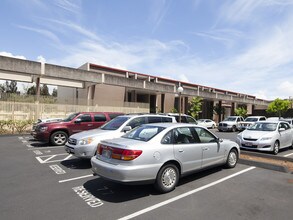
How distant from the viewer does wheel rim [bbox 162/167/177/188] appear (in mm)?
4684

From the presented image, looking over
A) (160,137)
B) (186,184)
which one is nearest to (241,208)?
(186,184)

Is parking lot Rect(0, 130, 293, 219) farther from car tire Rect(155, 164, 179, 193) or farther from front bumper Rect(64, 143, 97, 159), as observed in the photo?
front bumper Rect(64, 143, 97, 159)

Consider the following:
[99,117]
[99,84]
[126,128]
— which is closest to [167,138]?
[126,128]

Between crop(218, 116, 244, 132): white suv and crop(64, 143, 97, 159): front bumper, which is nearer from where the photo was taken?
crop(64, 143, 97, 159): front bumper

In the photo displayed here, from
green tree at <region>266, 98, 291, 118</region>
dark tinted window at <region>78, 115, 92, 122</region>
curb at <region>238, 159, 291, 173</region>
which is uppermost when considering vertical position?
green tree at <region>266, 98, 291, 118</region>

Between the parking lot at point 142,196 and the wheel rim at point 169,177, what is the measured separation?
0.70ft

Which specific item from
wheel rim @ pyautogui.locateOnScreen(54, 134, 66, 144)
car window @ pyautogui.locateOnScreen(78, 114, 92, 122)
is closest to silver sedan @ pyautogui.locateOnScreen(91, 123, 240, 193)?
Result: car window @ pyautogui.locateOnScreen(78, 114, 92, 122)

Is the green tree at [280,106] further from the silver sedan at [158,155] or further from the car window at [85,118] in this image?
the silver sedan at [158,155]

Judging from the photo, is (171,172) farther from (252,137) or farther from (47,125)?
(47,125)

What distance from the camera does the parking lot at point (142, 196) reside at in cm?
380

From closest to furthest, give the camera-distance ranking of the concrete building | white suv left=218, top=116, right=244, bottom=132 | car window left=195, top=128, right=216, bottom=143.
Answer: car window left=195, top=128, right=216, bottom=143 < the concrete building < white suv left=218, top=116, right=244, bottom=132

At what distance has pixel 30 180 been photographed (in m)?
5.54

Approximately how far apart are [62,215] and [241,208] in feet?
10.8

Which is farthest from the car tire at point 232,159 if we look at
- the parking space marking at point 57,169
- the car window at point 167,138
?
the parking space marking at point 57,169
